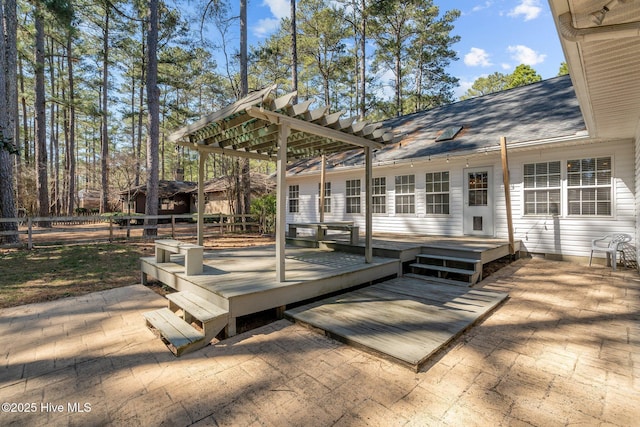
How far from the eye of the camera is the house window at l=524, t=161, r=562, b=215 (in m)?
6.42

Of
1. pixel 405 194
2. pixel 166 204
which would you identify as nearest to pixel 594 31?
pixel 405 194

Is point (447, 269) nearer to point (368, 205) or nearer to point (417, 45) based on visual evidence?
point (368, 205)

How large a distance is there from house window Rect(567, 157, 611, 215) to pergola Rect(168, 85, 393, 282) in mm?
4478

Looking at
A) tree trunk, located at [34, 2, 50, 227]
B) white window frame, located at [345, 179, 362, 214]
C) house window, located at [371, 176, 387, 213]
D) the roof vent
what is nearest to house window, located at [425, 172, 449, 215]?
the roof vent

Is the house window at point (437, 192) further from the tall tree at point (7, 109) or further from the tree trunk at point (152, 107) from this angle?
the tall tree at point (7, 109)

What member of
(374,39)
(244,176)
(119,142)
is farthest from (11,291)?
(119,142)

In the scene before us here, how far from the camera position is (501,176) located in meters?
7.04

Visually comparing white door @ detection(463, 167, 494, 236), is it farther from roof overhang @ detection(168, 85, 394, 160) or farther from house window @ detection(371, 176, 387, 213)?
roof overhang @ detection(168, 85, 394, 160)

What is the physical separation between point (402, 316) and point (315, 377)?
1.43m

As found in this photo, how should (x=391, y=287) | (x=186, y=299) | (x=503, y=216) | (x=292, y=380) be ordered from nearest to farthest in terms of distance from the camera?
1. (x=292, y=380)
2. (x=186, y=299)
3. (x=391, y=287)
4. (x=503, y=216)

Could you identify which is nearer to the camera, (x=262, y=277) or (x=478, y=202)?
(x=262, y=277)

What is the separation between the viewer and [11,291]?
4.65m

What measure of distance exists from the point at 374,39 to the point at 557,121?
15993 millimetres

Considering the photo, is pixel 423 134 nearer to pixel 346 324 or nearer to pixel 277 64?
pixel 346 324
